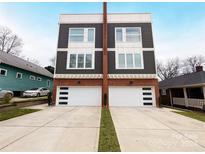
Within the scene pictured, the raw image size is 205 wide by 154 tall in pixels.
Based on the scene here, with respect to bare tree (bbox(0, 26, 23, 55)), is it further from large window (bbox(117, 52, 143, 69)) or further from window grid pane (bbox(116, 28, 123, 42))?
large window (bbox(117, 52, 143, 69))

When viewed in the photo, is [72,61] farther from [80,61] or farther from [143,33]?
[143,33]

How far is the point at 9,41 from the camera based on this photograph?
2605 cm

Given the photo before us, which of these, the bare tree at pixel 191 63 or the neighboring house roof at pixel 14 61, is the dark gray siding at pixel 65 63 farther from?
the bare tree at pixel 191 63

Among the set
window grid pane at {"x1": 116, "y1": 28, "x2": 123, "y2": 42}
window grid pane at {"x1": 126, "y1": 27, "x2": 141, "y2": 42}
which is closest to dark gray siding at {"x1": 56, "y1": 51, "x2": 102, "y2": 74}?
window grid pane at {"x1": 116, "y1": 28, "x2": 123, "y2": 42}

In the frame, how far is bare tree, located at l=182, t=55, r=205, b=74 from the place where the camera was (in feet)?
119

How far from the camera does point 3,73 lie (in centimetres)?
1355

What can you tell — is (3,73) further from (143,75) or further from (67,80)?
(143,75)

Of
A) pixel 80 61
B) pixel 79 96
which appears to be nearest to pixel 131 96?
pixel 79 96

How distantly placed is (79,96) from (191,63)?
4142 centimetres

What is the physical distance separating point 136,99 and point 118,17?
8.87m

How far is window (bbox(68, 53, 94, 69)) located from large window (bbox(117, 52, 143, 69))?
9.29 ft

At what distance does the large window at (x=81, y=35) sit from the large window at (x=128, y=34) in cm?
267

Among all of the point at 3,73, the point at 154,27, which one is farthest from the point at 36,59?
the point at 154,27

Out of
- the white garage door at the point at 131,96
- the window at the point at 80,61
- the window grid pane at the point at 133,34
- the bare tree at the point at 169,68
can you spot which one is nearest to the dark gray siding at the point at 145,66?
the white garage door at the point at 131,96
